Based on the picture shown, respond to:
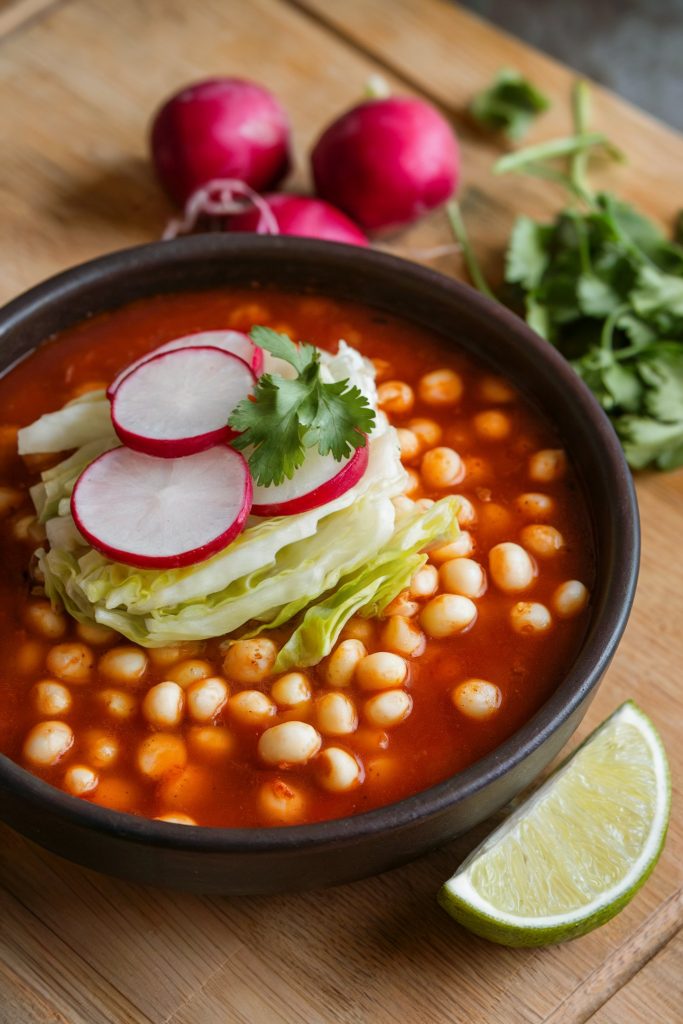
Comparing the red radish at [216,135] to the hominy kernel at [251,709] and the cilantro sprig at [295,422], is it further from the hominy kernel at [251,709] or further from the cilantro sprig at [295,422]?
the hominy kernel at [251,709]

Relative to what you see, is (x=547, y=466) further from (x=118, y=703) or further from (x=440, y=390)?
(x=118, y=703)

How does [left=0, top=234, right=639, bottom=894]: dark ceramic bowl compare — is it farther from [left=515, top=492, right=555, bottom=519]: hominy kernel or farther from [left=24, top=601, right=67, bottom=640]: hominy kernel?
[left=24, top=601, right=67, bottom=640]: hominy kernel

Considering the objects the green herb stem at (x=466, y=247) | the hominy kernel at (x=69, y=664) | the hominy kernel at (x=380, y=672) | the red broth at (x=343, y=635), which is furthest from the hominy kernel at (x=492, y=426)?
the hominy kernel at (x=69, y=664)

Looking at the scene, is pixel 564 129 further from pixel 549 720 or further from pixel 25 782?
pixel 25 782

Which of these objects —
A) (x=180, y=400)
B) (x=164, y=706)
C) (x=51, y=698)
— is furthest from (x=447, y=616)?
(x=51, y=698)

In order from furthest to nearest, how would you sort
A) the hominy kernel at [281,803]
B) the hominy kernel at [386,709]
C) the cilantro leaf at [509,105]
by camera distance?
the cilantro leaf at [509,105], the hominy kernel at [386,709], the hominy kernel at [281,803]

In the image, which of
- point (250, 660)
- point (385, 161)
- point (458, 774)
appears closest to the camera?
point (458, 774)
